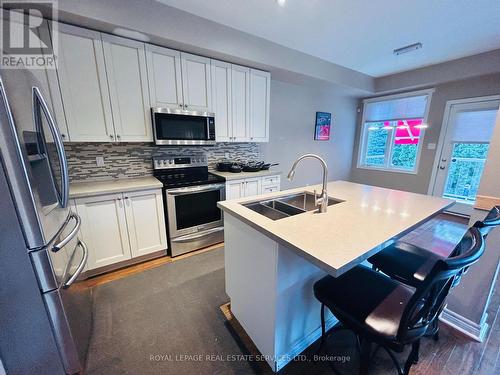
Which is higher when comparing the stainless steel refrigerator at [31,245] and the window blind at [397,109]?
the window blind at [397,109]

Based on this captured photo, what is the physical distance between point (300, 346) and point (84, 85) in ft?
9.23

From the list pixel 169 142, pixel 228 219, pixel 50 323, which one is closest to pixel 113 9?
pixel 169 142

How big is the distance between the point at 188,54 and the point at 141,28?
54cm

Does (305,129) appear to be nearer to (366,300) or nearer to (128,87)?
(128,87)

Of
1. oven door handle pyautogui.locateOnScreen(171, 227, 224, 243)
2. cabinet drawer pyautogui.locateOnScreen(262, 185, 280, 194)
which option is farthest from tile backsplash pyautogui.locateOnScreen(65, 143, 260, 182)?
cabinet drawer pyautogui.locateOnScreen(262, 185, 280, 194)

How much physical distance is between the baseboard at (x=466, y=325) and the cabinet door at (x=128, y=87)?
10.5ft

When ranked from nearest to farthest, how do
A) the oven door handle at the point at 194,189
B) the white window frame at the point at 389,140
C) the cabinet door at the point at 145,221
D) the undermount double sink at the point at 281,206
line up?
the undermount double sink at the point at 281,206 → the cabinet door at the point at 145,221 → the oven door handle at the point at 194,189 → the white window frame at the point at 389,140

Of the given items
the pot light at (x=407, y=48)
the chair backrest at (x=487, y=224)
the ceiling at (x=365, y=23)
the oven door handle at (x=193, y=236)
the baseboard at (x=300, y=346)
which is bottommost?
the baseboard at (x=300, y=346)

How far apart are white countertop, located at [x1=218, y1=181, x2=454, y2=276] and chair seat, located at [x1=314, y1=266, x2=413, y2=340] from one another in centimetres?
32

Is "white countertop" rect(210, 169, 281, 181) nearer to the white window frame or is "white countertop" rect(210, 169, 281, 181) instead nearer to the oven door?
the oven door

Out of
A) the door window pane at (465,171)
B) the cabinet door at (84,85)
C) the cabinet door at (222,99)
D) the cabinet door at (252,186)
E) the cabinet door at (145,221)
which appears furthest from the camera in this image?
the door window pane at (465,171)

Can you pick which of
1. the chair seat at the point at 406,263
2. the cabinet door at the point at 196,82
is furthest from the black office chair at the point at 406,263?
the cabinet door at the point at 196,82

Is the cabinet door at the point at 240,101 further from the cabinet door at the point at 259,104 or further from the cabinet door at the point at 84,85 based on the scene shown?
the cabinet door at the point at 84,85

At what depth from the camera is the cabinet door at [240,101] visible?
8.91 feet
